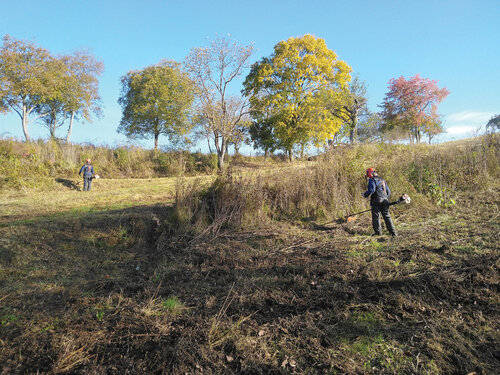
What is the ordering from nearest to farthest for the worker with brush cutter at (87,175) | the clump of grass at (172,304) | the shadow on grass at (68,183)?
the clump of grass at (172,304)
the worker with brush cutter at (87,175)
the shadow on grass at (68,183)

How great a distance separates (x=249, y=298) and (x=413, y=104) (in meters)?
37.6

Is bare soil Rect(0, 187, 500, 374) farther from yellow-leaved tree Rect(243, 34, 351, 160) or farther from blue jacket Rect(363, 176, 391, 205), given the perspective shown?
yellow-leaved tree Rect(243, 34, 351, 160)

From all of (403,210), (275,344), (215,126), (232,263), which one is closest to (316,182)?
(403,210)

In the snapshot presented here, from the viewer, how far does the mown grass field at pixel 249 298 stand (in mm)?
2906

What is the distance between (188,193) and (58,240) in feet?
10.9

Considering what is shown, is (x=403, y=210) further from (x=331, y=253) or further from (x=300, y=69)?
(x=300, y=69)

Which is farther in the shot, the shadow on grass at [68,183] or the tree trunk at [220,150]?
the tree trunk at [220,150]

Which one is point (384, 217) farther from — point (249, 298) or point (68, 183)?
point (68, 183)

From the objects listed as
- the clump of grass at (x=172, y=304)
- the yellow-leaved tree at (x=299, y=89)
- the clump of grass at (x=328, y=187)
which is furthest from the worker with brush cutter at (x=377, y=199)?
the yellow-leaved tree at (x=299, y=89)

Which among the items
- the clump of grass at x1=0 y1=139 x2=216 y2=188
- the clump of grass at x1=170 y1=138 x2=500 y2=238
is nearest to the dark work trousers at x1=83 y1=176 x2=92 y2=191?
the clump of grass at x1=0 y1=139 x2=216 y2=188

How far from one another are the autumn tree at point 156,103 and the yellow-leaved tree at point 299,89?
8.94 metres

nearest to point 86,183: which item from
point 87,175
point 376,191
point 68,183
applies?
point 87,175

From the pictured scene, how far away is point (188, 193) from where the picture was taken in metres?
8.31

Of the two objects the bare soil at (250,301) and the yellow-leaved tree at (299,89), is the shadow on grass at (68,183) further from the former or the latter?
the yellow-leaved tree at (299,89)
